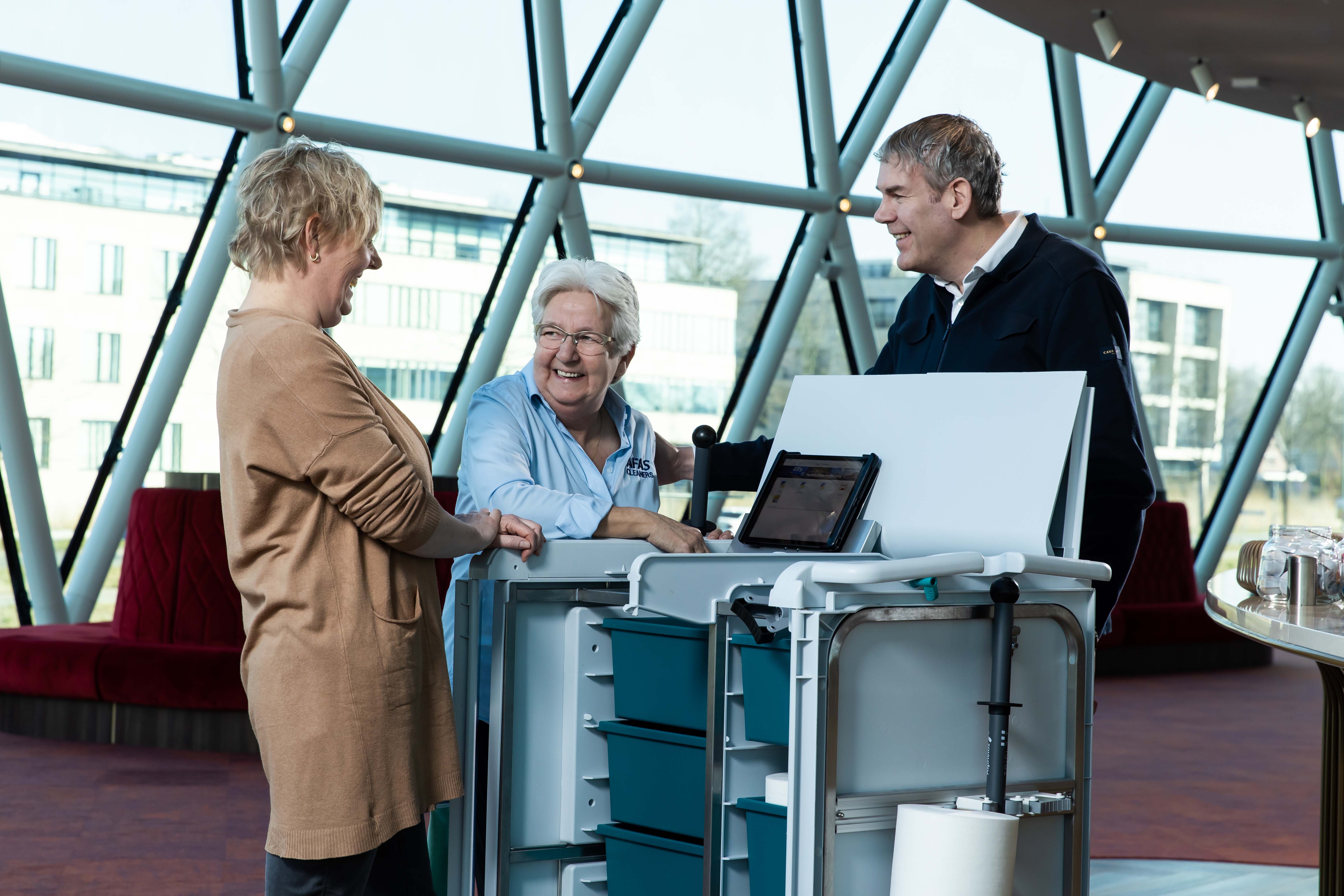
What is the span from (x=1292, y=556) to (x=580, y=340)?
149cm

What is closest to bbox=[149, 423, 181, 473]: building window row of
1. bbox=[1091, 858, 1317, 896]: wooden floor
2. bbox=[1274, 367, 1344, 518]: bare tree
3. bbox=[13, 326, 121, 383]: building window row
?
bbox=[13, 326, 121, 383]: building window row

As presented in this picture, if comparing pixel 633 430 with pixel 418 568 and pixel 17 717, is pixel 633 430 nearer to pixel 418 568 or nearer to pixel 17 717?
pixel 418 568

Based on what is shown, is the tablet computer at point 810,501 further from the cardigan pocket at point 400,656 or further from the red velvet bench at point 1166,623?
the red velvet bench at point 1166,623

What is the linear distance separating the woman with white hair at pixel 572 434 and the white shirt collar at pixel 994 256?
64 centimetres

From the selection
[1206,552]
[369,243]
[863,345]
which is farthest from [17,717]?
[1206,552]

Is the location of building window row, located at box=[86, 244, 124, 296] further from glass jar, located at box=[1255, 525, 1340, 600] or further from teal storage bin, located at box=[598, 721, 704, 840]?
glass jar, located at box=[1255, 525, 1340, 600]

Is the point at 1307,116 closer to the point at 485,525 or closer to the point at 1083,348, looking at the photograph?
the point at 1083,348

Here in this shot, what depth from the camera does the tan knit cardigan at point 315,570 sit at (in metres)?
1.85

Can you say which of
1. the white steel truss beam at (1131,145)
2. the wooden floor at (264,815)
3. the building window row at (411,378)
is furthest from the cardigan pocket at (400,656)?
the white steel truss beam at (1131,145)

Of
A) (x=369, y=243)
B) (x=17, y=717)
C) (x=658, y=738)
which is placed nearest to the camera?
(x=369, y=243)

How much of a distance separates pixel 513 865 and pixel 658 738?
35 centimetres

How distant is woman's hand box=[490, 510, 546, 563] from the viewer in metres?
2.20

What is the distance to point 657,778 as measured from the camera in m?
2.23

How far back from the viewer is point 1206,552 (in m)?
11.6
